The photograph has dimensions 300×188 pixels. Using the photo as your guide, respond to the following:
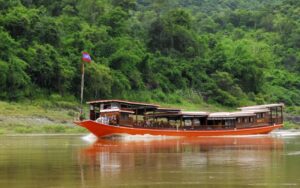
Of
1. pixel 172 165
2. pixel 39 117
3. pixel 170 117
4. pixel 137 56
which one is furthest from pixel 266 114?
pixel 172 165

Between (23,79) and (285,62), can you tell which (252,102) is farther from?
(23,79)

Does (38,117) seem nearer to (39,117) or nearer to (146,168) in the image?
(39,117)

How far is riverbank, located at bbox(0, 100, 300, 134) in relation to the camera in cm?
6003

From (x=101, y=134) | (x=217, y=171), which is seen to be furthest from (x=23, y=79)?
(x=217, y=171)

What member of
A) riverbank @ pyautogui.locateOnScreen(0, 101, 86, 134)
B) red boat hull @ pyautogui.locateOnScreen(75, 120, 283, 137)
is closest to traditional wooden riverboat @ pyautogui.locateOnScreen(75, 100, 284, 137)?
red boat hull @ pyautogui.locateOnScreen(75, 120, 283, 137)

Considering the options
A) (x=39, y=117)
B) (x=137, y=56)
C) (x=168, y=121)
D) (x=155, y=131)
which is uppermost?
(x=137, y=56)

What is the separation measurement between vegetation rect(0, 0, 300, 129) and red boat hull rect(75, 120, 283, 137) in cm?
1889

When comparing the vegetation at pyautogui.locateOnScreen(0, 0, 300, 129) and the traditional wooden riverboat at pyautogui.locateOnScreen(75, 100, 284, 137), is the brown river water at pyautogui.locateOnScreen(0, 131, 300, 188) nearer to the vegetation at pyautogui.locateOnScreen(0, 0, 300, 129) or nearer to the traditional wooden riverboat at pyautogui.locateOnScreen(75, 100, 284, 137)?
the traditional wooden riverboat at pyautogui.locateOnScreen(75, 100, 284, 137)

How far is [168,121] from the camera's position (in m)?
58.9

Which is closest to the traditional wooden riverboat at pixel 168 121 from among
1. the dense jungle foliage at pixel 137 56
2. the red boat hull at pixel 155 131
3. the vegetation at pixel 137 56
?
the red boat hull at pixel 155 131

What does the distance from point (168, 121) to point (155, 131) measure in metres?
3.84

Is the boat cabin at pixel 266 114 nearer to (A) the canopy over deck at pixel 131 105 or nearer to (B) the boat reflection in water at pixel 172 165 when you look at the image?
(A) the canopy over deck at pixel 131 105

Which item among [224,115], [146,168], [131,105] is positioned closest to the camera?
[146,168]

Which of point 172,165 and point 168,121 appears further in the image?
point 168,121
